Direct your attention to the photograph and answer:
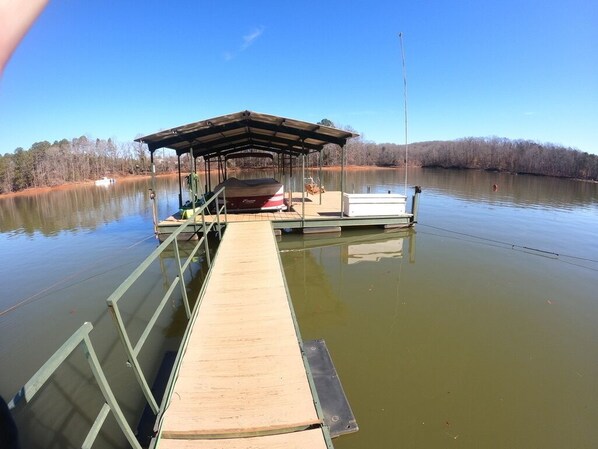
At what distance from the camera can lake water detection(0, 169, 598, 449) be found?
330cm

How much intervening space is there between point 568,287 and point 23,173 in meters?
47.0

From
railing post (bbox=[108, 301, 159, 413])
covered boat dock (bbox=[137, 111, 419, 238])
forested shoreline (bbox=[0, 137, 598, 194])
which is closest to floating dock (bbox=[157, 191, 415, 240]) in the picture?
covered boat dock (bbox=[137, 111, 419, 238])

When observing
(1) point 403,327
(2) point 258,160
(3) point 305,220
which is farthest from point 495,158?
(1) point 403,327

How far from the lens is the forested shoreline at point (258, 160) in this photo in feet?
122

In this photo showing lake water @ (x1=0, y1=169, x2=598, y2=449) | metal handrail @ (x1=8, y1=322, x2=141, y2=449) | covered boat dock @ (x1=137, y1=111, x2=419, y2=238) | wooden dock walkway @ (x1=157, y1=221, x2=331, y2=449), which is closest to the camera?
metal handrail @ (x1=8, y1=322, x2=141, y2=449)

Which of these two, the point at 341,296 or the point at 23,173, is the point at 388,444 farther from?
the point at 23,173

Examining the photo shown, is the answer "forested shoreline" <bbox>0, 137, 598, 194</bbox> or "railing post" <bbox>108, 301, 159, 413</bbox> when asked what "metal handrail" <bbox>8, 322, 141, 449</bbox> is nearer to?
"railing post" <bbox>108, 301, 159, 413</bbox>

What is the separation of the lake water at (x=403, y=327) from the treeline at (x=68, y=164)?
32.8m

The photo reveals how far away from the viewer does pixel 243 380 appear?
9.26ft

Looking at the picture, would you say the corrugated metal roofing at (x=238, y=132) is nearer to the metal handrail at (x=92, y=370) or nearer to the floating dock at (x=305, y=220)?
the floating dock at (x=305, y=220)

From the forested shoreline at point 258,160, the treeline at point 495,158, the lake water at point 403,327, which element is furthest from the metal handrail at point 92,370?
the treeline at point 495,158

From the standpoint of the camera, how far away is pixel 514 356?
429 cm

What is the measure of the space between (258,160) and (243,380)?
43.3 metres

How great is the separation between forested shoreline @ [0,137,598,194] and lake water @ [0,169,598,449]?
20.9m
